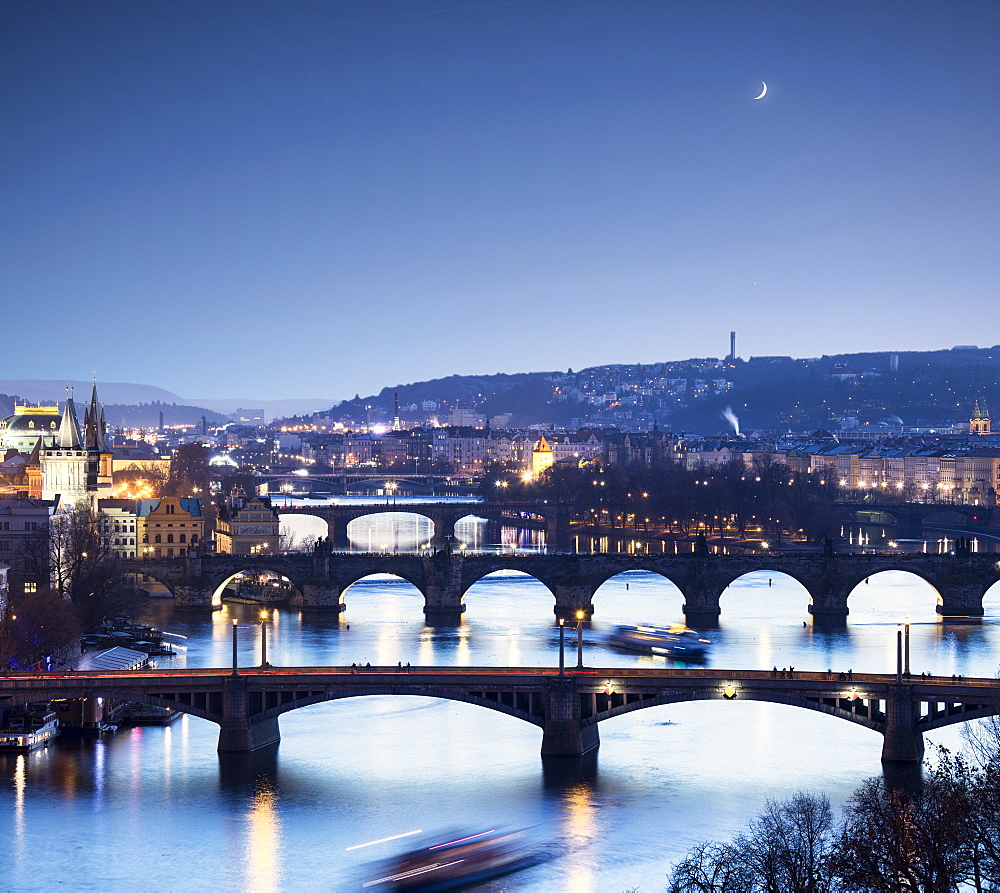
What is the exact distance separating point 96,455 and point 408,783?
38476 mm

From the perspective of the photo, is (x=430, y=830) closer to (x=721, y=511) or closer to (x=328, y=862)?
(x=328, y=862)

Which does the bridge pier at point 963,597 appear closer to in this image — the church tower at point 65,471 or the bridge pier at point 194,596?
the bridge pier at point 194,596

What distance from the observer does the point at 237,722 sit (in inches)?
1208

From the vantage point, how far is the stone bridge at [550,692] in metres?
29.3

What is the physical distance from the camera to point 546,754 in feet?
99.3

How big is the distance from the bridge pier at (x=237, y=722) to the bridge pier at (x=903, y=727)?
11464 mm

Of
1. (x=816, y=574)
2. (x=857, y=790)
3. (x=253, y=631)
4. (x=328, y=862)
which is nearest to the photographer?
(x=328, y=862)

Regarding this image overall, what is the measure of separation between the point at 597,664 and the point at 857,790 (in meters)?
12.7

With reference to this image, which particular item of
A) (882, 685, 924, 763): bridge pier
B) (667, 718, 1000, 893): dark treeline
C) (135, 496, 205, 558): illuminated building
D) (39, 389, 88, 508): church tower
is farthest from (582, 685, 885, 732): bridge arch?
(39, 389, 88, 508): church tower

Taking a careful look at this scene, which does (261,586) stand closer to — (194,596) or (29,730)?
(194,596)

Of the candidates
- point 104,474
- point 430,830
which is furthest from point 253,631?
point 104,474

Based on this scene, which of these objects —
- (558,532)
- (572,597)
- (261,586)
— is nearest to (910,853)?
(572,597)

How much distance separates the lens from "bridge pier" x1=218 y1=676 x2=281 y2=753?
3050 cm

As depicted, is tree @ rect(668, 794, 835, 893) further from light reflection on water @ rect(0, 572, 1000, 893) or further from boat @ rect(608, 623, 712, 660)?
boat @ rect(608, 623, 712, 660)
